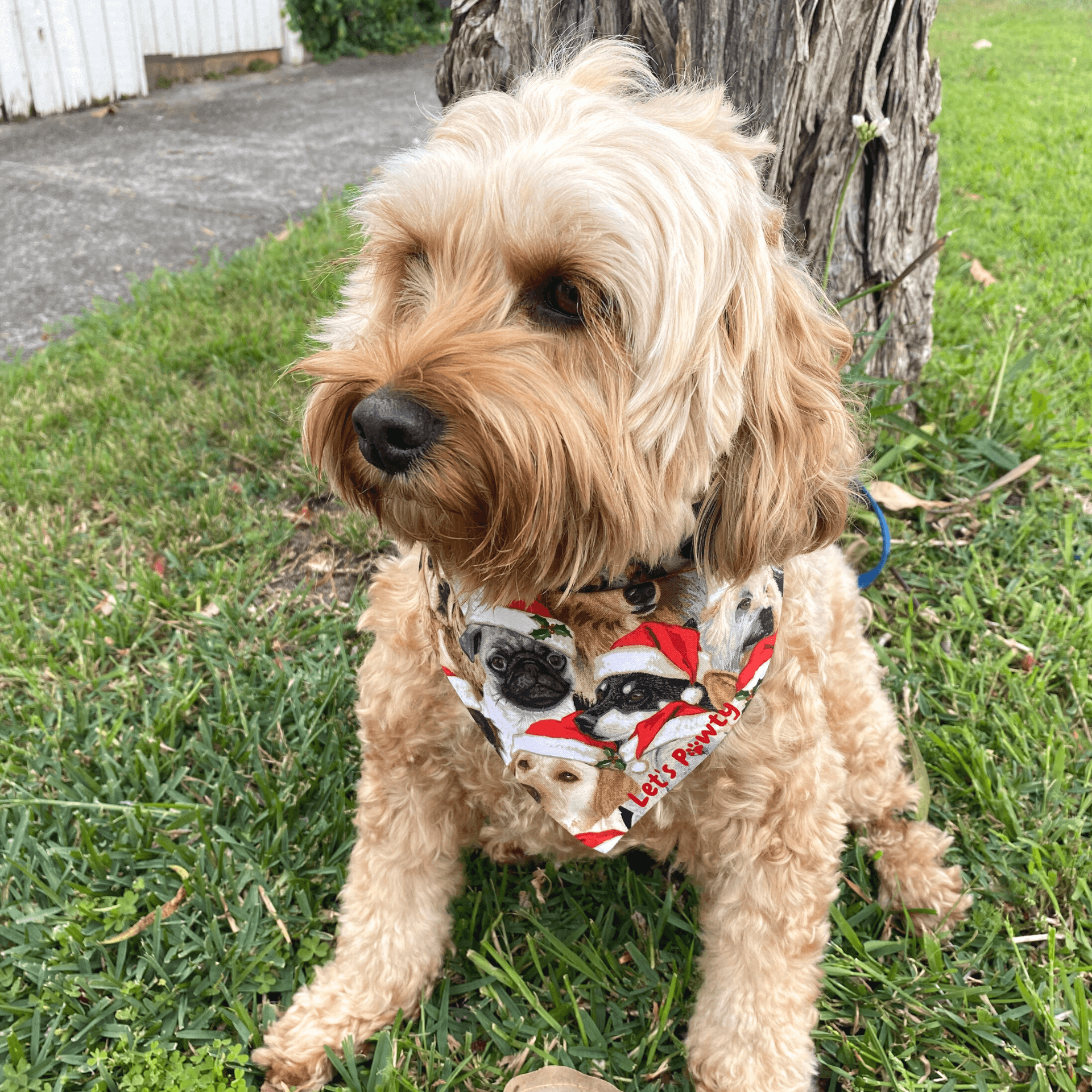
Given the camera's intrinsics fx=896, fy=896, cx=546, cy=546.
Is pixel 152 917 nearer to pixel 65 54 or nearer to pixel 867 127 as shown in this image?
pixel 867 127

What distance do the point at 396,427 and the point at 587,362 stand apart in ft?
1.32

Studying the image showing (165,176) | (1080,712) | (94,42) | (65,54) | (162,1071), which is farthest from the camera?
(94,42)

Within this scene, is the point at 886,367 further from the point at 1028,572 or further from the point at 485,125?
the point at 485,125

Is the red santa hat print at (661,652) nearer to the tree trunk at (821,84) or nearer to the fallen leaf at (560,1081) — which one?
the fallen leaf at (560,1081)

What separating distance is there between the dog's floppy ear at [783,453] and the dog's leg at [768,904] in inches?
16.7

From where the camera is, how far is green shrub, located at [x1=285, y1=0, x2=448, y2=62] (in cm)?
1114

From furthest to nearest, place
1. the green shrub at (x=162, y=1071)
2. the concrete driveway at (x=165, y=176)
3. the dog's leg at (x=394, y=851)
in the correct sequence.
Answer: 1. the concrete driveway at (x=165, y=176)
2. the dog's leg at (x=394, y=851)
3. the green shrub at (x=162, y=1071)

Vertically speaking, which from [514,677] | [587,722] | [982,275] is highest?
[982,275]

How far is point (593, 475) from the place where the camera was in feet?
5.47

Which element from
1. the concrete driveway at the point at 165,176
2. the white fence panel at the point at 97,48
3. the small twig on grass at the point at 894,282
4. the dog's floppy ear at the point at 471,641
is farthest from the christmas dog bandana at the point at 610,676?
the white fence panel at the point at 97,48

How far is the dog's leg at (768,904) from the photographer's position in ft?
6.73

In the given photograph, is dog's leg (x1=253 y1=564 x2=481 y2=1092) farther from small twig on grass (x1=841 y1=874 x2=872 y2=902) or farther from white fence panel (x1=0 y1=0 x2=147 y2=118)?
white fence panel (x1=0 y1=0 x2=147 y2=118)

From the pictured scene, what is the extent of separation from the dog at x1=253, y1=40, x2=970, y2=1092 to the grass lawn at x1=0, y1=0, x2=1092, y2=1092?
Answer: 0.50 ft

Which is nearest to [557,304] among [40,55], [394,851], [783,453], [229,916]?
[783,453]
